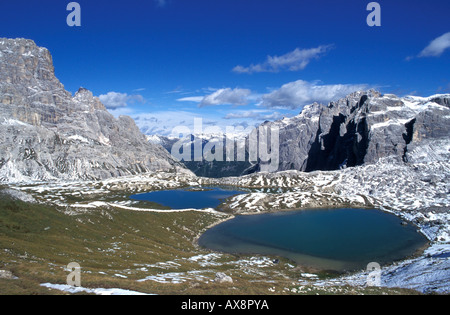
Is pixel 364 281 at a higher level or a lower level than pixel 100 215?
lower

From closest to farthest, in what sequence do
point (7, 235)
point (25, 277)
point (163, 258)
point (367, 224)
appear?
point (25, 277) < point (7, 235) < point (163, 258) < point (367, 224)

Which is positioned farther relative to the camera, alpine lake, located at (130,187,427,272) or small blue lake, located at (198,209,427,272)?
small blue lake, located at (198,209,427,272)

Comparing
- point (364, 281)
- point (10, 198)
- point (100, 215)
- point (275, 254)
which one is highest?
point (10, 198)

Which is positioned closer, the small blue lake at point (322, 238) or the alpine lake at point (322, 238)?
the alpine lake at point (322, 238)

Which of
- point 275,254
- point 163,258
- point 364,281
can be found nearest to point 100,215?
point 163,258

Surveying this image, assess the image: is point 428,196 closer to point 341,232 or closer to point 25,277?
point 341,232

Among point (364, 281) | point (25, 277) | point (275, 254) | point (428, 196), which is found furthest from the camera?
point (428, 196)

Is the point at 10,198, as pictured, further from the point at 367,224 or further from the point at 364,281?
the point at 367,224

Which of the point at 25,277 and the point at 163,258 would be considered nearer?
the point at 25,277
